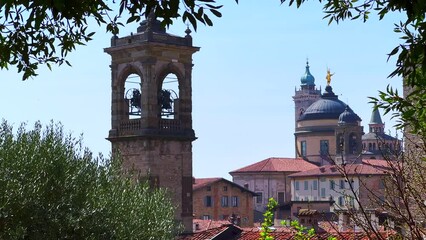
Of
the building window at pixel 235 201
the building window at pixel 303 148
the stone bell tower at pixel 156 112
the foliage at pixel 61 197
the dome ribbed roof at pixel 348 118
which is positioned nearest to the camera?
the foliage at pixel 61 197

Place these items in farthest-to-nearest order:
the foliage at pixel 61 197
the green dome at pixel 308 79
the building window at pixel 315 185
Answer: the green dome at pixel 308 79 < the building window at pixel 315 185 < the foliage at pixel 61 197

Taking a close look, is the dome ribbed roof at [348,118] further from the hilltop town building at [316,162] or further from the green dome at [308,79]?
the green dome at [308,79]

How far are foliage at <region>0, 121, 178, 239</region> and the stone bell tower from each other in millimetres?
24337

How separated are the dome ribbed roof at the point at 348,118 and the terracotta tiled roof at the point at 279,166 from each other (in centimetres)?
645

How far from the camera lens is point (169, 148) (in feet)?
174

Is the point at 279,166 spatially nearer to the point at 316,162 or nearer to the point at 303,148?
the point at 316,162

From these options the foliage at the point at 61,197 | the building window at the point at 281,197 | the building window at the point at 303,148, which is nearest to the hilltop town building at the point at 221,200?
the building window at the point at 281,197

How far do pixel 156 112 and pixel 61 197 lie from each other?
28.6 metres

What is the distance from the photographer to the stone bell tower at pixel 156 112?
52375mm

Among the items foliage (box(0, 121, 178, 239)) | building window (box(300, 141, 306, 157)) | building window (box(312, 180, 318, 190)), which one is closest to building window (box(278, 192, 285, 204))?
building window (box(312, 180, 318, 190))

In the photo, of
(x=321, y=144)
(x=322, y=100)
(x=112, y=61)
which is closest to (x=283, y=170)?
(x=321, y=144)

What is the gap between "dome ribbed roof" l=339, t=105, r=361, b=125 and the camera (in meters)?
132

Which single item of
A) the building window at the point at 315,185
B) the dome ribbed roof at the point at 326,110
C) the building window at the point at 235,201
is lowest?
the building window at the point at 235,201

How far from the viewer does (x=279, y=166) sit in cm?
12875
